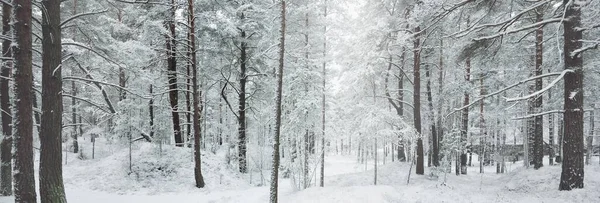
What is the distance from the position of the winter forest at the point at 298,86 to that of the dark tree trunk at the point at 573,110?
0.04 m

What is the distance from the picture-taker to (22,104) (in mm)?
7258

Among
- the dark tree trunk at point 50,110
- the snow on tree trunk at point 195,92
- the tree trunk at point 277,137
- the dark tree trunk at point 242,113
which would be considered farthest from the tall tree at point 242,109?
the dark tree trunk at point 50,110

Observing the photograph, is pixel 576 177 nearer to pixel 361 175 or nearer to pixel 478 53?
pixel 478 53

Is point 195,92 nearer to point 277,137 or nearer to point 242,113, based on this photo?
point 242,113

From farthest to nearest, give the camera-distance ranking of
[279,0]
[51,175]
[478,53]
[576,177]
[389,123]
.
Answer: [389,123], [279,0], [478,53], [576,177], [51,175]

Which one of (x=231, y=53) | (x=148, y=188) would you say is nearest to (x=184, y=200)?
(x=148, y=188)

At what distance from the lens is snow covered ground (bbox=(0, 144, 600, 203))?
11.1 meters

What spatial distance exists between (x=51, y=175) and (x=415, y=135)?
14.4m

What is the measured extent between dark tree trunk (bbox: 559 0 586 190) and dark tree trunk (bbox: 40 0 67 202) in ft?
49.2

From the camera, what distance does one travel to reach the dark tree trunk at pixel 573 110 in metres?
9.71

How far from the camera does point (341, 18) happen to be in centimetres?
1830

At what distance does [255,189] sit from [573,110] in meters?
13.1

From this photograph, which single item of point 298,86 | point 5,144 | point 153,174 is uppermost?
point 298,86

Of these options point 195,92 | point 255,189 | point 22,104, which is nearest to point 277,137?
point 255,189
